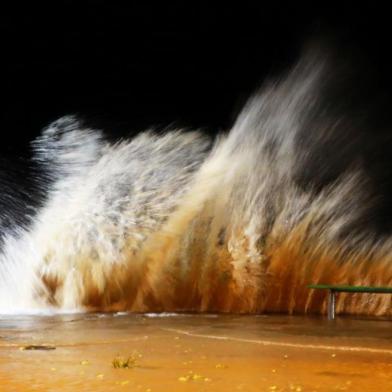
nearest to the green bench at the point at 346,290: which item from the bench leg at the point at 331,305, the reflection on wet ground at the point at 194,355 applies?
the bench leg at the point at 331,305

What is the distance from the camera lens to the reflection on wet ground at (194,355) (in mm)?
4598

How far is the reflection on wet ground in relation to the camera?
460cm

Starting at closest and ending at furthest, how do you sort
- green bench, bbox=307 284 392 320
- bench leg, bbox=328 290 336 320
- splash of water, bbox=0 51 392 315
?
green bench, bbox=307 284 392 320
bench leg, bbox=328 290 336 320
splash of water, bbox=0 51 392 315

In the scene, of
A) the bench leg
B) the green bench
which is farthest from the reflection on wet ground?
the bench leg

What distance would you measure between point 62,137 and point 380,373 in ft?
43.0

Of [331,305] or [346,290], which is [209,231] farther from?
[346,290]

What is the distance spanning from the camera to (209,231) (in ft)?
46.1

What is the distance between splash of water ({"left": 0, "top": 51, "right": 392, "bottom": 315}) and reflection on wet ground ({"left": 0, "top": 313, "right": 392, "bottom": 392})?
10.1ft

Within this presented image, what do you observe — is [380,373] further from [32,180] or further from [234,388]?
[32,180]

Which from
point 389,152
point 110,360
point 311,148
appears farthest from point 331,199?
point 110,360

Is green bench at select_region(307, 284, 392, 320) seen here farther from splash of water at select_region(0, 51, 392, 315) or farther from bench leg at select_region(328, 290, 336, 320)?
splash of water at select_region(0, 51, 392, 315)

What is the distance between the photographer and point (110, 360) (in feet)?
18.9

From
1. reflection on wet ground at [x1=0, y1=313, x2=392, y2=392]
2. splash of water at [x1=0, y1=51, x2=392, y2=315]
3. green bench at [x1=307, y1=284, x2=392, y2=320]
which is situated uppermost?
splash of water at [x1=0, y1=51, x2=392, y2=315]

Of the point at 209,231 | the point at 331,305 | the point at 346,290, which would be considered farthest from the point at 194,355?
the point at 209,231
